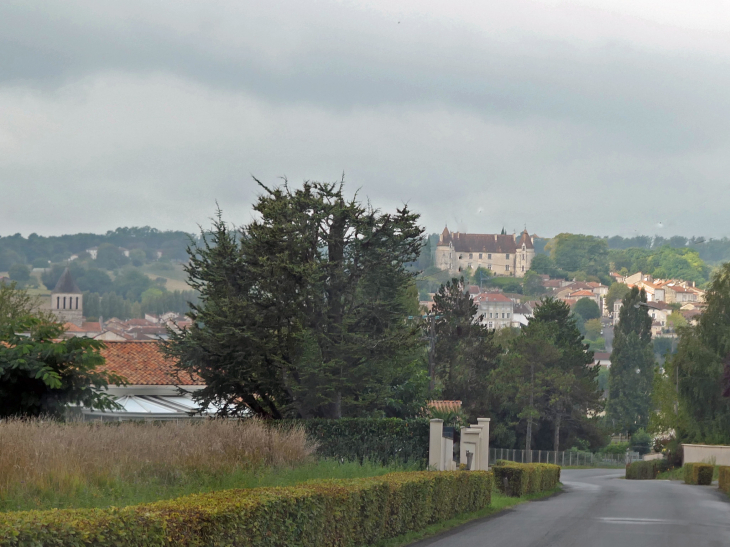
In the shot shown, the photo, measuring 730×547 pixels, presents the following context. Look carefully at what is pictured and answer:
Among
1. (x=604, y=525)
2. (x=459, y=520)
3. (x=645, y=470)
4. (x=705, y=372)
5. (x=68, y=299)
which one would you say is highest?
(x=68, y=299)

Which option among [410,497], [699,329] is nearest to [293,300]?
[410,497]

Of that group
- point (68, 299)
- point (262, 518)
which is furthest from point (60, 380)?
point (68, 299)

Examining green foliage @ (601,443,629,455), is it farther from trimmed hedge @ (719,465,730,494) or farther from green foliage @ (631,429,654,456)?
trimmed hedge @ (719,465,730,494)

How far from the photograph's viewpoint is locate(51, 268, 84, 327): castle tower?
189m

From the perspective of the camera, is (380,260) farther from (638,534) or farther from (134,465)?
(134,465)

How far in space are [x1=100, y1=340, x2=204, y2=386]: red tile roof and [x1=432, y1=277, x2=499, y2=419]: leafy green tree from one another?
122 ft

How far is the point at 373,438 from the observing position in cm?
2633

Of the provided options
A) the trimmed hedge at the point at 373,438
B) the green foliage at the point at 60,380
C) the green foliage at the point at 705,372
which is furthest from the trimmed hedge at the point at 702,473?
the green foliage at the point at 60,380

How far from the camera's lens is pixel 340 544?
496 inches

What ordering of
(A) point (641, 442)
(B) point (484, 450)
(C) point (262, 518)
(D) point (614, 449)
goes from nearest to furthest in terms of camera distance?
(C) point (262, 518), (B) point (484, 450), (D) point (614, 449), (A) point (641, 442)

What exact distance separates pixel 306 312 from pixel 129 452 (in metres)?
17.8

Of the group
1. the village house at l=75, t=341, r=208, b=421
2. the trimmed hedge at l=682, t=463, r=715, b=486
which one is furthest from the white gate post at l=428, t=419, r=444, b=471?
the trimmed hedge at l=682, t=463, r=715, b=486

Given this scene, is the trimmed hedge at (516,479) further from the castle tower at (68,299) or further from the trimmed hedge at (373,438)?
the castle tower at (68,299)

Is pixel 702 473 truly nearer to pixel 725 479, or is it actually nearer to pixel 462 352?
pixel 725 479
